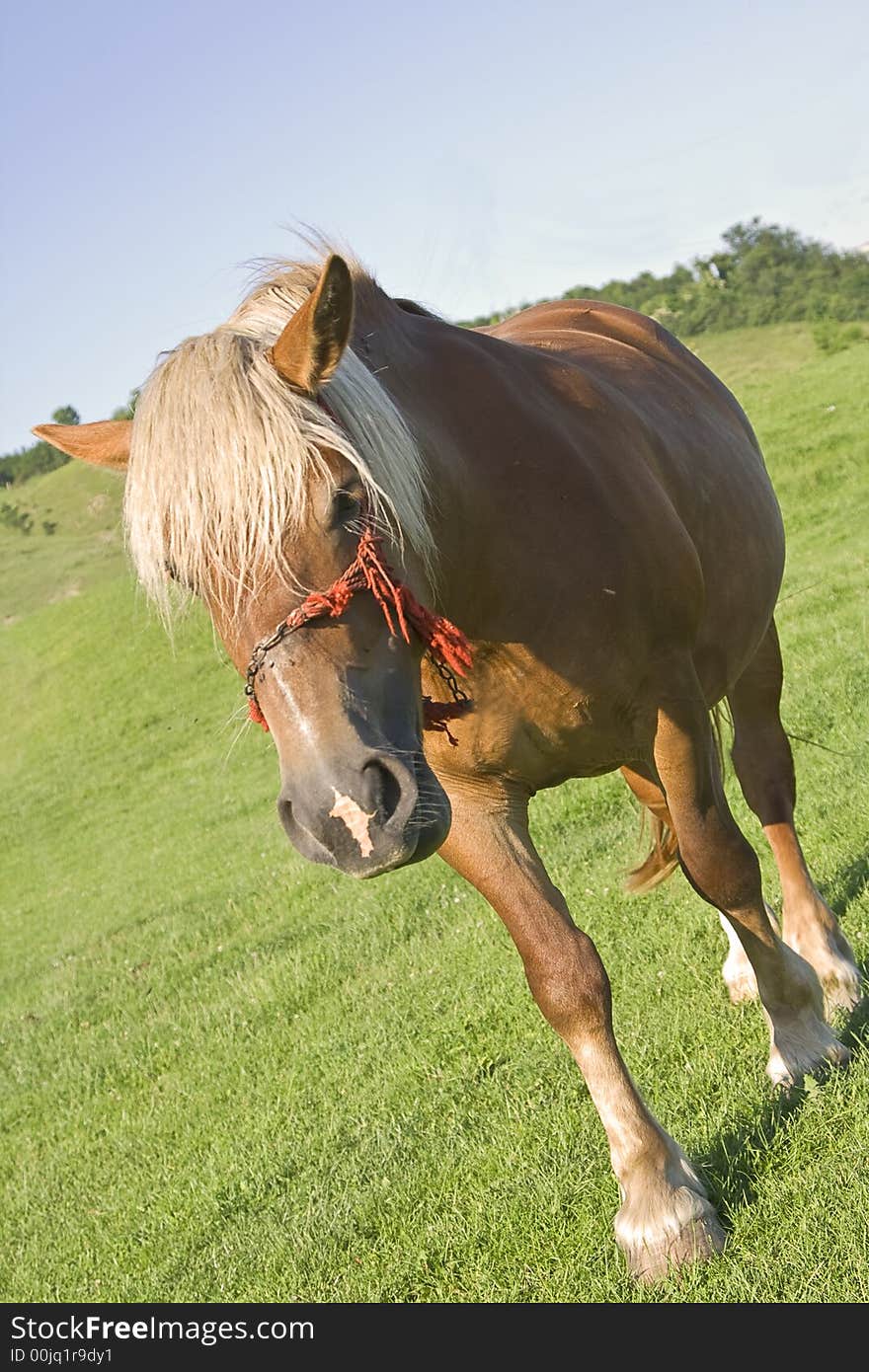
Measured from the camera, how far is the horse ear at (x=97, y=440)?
12.0 ft

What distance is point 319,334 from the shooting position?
3.02m

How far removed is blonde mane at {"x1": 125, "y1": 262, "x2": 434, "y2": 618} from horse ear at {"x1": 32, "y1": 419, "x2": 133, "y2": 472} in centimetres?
37

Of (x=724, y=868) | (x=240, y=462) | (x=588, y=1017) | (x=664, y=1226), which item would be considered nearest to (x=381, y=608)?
(x=240, y=462)

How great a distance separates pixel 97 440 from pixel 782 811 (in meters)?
3.16

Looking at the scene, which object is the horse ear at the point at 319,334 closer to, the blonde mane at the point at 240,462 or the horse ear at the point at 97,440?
the blonde mane at the point at 240,462

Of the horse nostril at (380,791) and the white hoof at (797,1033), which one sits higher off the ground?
the horse nostril at (380,791)

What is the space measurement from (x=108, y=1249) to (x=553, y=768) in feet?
8.48

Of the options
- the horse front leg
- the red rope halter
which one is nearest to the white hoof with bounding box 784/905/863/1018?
the horse front leg

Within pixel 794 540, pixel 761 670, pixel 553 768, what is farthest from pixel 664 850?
pixel 794 540

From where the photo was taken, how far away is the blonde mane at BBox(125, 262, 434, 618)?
2986 mm

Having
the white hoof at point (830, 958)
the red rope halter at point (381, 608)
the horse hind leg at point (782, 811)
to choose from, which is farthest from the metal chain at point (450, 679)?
the horse hind leg at point (782, 811)

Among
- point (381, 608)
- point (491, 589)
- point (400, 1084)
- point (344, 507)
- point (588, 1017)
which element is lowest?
point (400, 1084)

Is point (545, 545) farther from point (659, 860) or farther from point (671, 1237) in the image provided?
point (659, 860)
